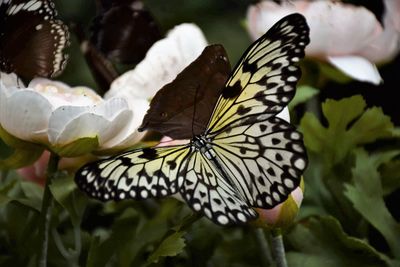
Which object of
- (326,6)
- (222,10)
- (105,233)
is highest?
(326,6)

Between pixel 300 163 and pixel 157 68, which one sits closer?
pixel 300 163

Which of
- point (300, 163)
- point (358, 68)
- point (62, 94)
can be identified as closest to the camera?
point (300, 163)

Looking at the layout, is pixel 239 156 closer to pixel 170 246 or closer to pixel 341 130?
pixel 170 246

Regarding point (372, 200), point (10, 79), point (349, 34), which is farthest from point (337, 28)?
point (10, 79)

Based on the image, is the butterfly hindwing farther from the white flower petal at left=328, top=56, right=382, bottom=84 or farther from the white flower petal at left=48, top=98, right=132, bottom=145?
the white flower petal at left=328, top=56, right=382, bottom=84

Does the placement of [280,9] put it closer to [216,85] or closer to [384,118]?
[384,118]

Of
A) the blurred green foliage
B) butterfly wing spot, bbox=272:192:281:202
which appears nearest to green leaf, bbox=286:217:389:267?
the blurred green foliage

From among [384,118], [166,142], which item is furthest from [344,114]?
[166,142]
